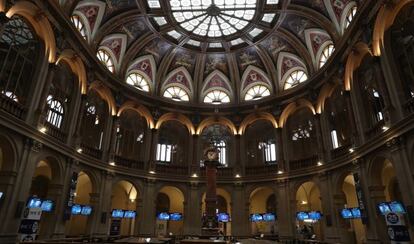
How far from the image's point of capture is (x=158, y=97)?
27.6 meters

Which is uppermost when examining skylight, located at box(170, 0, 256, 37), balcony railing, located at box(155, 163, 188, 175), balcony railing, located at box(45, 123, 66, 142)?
skylight, located at box(170, 0, 256, 37)

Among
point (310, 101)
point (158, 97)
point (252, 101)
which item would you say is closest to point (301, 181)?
point (310, 101)

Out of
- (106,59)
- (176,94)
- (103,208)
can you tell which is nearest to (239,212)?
(103,208)

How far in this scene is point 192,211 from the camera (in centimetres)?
2530

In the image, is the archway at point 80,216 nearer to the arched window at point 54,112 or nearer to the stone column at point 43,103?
the arched window at point 54,112

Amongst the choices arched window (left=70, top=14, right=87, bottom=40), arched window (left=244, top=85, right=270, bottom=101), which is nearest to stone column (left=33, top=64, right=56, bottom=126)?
arched window (left=70, top=14, right=87, bottom=40)

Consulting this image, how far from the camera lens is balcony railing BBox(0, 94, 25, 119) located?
1346cm

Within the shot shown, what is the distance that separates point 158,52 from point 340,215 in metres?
21.5

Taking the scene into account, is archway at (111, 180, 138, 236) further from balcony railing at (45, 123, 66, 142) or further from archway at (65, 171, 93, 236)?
balcony railing at (45, 123, 66, 142)

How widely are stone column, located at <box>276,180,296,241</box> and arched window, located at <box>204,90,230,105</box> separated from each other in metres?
10.7

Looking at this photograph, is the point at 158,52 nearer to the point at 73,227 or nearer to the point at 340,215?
the point at 73,227

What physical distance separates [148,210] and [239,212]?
8200mm

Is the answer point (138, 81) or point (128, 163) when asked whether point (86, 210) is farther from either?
point (138, 81)

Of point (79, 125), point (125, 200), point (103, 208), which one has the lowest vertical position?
point (103, 208)
